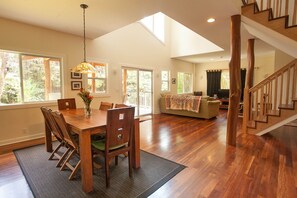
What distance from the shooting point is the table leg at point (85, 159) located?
187cm

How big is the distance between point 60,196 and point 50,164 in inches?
36.2

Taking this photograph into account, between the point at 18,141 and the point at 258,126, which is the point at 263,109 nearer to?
the point at 258,126

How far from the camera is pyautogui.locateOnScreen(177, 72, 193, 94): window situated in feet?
28.2

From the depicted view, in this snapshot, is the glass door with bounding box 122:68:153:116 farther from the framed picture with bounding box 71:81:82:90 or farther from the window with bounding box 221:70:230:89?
the window with bounding box 221:70:230:89

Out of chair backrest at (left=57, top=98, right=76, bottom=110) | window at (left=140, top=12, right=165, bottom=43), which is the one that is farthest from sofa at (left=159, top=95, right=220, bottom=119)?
chair backrest at (left=57, top=98, right=76, bottom=110)

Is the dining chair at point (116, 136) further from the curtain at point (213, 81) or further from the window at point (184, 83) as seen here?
the curtain at point (213, 81)

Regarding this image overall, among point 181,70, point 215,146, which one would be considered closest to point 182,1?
point 215,146

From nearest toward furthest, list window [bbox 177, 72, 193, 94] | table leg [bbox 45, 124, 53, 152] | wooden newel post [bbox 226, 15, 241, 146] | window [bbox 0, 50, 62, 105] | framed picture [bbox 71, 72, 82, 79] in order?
table leg [bbox 45, 124, 53, 152] → wooden newel post [bbox 226, 15, 241, 146] → window [bbox 0, 50, 62, 105] → framed picture [bbox 71, 72, 82, 79] → window [bbox 177, 72, 193, 94]

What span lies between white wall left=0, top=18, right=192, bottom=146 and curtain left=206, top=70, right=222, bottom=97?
407cm

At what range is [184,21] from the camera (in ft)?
11.3

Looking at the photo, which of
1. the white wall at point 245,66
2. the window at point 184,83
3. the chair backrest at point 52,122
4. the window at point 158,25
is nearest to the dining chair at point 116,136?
the chair backrest at point 52,122

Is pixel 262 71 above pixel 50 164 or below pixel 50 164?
above

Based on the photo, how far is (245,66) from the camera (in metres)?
8.12

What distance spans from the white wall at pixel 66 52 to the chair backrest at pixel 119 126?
2794mm
